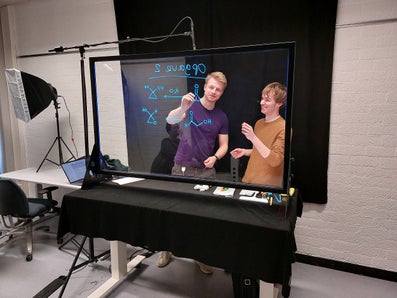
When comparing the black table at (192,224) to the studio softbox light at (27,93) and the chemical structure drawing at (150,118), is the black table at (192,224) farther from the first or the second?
the studio softbox light at (27,93)

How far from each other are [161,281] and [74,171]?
4.23 ft

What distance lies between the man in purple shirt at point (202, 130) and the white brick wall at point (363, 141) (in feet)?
3.79

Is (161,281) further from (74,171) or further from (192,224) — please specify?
(74,171)

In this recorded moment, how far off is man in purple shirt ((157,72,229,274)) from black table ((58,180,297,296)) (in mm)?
213

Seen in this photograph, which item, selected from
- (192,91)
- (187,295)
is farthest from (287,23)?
(187,295)

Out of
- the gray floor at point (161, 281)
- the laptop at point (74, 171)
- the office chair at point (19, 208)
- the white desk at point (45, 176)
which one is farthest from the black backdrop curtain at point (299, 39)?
the office chair at point (19, 208)

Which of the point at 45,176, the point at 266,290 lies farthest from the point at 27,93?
the point at 266,290

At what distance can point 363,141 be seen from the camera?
2209 mm

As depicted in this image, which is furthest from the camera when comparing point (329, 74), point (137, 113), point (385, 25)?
point (329, 74)

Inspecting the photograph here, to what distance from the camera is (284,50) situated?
1410 millimetres

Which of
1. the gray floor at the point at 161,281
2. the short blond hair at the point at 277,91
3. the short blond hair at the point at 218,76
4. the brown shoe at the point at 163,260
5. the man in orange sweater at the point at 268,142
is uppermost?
the short blond hair at the point at 218,76

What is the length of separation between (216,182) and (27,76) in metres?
2.35

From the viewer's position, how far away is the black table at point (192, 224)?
141 centimetres

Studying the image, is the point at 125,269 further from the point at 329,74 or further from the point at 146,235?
the point at 329,74
